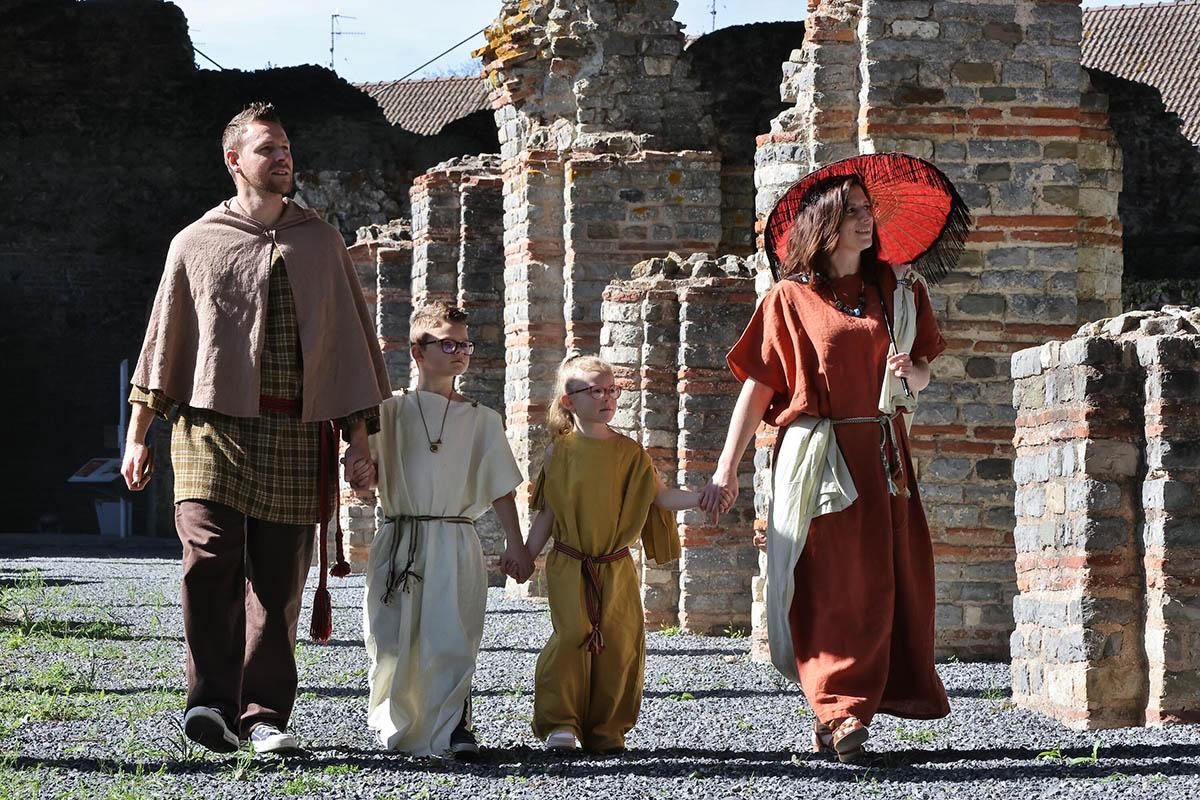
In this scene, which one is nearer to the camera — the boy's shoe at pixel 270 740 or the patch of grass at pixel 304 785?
the patch of grass at pixel 304 785

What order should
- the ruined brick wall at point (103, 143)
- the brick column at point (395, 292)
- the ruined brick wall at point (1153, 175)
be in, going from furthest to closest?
the ruined brick wall at point (103, 143)
the ruined brick wall at point (1153, 175)
the brick column at point (395, 292)

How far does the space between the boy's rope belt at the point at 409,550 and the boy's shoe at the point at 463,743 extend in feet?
1.47

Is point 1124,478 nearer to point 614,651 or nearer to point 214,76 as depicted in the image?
point 614,651

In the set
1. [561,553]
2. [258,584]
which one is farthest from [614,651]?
[258,584]

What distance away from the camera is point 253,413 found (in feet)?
17.2

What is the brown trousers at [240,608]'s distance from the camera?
16.9 feet

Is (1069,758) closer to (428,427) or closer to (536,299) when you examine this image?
(428,427)

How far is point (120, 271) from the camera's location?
26.8 m

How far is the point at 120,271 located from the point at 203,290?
22340 millimetres

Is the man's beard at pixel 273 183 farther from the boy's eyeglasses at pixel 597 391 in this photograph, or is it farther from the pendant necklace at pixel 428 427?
the boy's eyeglasses at pixel 597 391

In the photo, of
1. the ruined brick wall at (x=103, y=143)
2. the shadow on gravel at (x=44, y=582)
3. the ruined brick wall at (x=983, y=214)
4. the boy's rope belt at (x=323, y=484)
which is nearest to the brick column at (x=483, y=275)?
the shadow on gravel at (x=44, y=582)

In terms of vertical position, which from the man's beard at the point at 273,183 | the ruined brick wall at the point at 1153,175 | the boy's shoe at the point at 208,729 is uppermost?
the ruined brick wall at the point at 1153,175

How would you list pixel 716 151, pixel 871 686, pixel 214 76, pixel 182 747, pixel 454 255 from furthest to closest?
pixel 214 76 → pixel 454 255 → pixel 716 151 → pixel 182 747 → pixel 871 686

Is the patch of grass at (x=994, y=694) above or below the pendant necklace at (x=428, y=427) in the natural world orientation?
below
